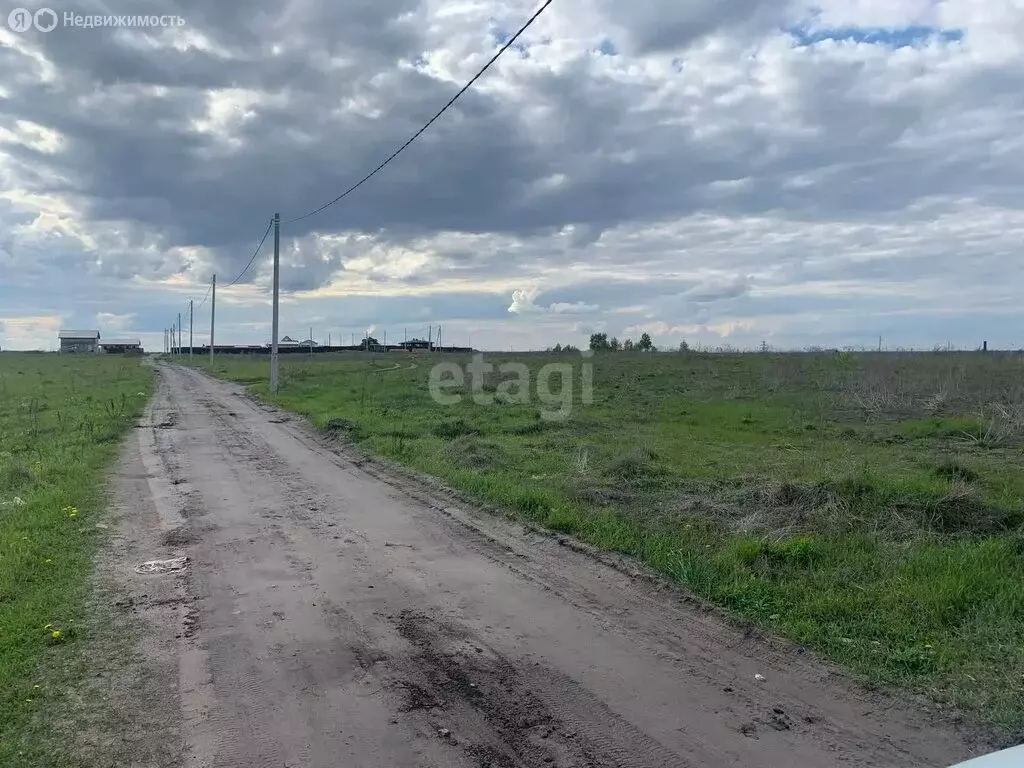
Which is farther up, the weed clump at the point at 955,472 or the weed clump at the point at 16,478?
the weed clump at the point at 955,472

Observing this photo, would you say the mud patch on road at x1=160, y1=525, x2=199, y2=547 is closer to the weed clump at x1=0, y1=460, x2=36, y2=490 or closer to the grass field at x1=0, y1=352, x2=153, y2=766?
the grass field at x1=0, y1=352, x2=153, y2=766

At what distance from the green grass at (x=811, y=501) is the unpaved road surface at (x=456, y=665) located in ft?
1.78

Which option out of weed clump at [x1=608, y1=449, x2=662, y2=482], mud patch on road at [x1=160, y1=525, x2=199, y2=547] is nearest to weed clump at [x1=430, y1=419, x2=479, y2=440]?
weed clump at [x1=608, y1=449, x2=662, y2=482]

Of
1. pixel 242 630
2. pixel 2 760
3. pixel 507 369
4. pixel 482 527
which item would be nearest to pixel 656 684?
pixel 242 630

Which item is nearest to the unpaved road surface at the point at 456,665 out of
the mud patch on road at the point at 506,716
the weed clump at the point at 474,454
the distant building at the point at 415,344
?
the mud patch on road at the point at 506,716

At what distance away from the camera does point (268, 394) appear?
28.3 metres

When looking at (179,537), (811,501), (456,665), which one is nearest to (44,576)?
(179,537)

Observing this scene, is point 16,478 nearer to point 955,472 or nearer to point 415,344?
point 955,472

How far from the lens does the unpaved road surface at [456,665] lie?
12.2 feet

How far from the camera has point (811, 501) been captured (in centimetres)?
836

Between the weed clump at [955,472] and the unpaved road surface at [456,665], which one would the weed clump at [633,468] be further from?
the weed clump at [955,472]

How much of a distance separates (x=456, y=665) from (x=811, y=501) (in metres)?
5.24

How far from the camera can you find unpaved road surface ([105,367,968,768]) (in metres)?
3.73

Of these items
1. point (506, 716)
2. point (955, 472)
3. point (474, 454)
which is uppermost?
point (955, 472)
